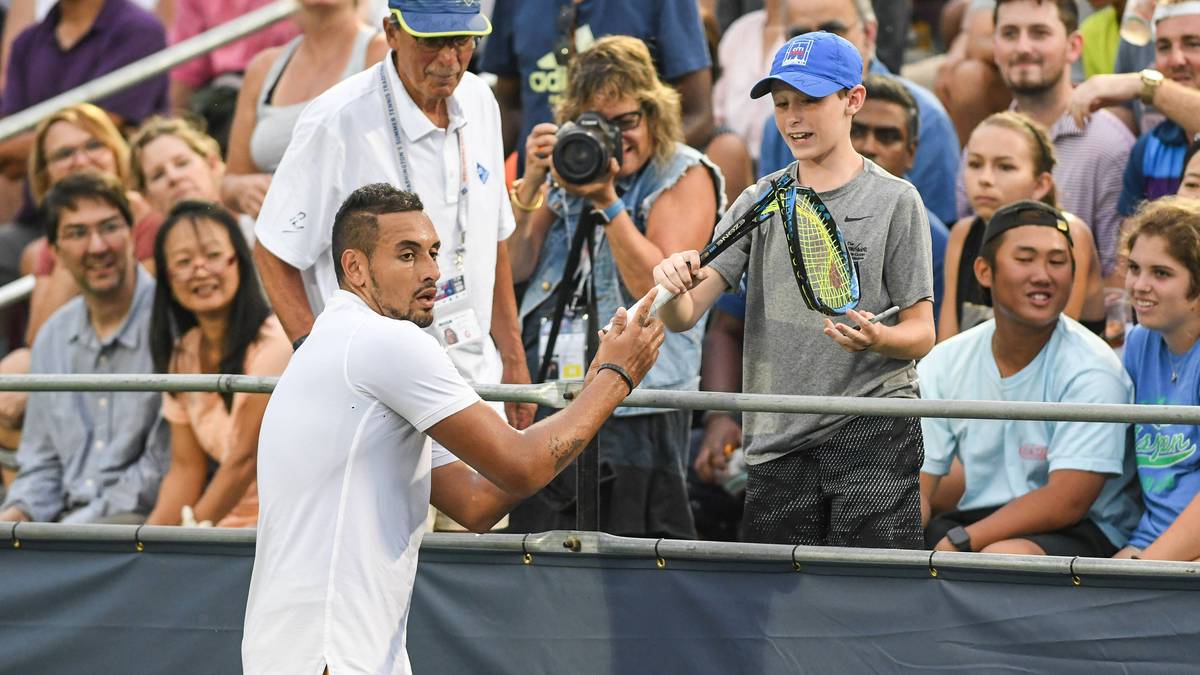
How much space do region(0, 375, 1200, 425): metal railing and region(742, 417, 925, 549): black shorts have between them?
0.70 ft

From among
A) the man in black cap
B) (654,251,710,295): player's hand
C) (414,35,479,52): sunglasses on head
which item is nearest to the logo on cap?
(654,251,710,295): player's hand

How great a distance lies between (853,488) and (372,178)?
1.57 meters

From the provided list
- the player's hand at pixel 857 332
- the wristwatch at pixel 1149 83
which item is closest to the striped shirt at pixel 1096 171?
the wristwatch at pixel 1149 83

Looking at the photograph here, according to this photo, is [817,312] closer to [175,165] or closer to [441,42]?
[441,42]

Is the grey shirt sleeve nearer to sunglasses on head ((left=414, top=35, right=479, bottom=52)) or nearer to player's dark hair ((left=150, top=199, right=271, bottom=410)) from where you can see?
sunglasses on head ((left=414, top=35, right=479, bottom=52))

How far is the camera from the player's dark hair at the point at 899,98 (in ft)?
20.4

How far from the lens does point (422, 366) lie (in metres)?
3.71

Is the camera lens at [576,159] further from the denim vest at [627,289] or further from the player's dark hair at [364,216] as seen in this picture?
the player's dark hair at [364,216]

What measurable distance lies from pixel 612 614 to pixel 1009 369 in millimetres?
1583

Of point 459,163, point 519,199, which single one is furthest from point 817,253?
point 519,199

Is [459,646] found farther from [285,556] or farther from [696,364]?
[696,364]

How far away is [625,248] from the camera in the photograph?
529 centimetres

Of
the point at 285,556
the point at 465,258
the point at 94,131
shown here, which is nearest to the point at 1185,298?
the point at 465,258

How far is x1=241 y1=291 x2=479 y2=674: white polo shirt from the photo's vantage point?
12.0ft
